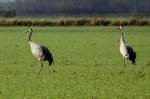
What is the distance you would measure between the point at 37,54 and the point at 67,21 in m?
38.8

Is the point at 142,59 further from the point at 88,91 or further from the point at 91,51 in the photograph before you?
the point at 88,91

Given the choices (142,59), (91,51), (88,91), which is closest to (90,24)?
(91,51)

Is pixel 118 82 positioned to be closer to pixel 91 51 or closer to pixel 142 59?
pixel 142 59

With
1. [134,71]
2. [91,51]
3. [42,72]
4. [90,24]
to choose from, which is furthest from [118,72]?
[90,24]

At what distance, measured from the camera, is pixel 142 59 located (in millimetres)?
21500

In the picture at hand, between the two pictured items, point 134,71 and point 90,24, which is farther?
point 90,24

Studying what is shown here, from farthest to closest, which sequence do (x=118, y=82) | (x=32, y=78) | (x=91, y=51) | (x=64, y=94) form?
(x=91, y=51)
(x=32, y=78)
(x=118, y=82)
(x=64, y=94)

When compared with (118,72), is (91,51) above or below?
below

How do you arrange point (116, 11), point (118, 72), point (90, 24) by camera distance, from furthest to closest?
point (116, 11) < point (90, 24) < point (118, 72)

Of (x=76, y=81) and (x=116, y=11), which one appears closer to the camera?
(x=76, y=81)

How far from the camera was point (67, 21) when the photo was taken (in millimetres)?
56281

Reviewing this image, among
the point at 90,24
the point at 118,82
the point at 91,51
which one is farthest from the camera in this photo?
the point at 90,24

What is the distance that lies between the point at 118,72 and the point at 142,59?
440 cm

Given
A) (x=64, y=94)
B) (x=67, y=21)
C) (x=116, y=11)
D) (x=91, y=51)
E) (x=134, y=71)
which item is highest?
(x=64, y=94)
